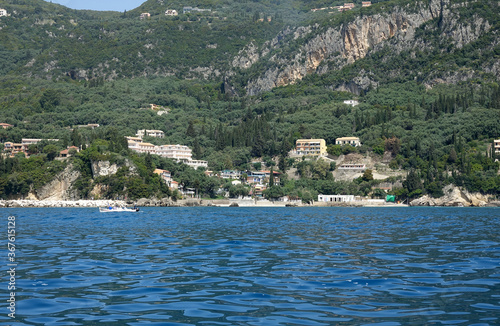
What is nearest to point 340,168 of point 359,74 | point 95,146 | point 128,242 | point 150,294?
point 95,146

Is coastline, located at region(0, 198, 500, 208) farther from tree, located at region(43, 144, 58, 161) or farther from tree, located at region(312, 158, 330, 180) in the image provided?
tree, located at region(43, 144, 58, 161)

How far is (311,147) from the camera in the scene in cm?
13725

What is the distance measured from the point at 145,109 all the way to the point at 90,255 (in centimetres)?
16709

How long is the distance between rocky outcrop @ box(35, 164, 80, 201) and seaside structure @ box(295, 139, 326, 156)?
5327 cm

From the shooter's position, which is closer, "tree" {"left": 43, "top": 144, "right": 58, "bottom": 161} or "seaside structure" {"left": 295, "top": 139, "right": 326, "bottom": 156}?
"tree" {"left": 43, "top": 144, "right": 58, "bottom": 161}

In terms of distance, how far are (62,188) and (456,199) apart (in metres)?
70.8

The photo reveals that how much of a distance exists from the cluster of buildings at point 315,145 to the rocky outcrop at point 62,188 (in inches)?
2087

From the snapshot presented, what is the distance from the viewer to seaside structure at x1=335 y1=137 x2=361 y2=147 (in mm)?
135375

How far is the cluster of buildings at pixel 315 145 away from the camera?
135625 millimetres

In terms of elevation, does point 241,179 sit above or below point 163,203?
above

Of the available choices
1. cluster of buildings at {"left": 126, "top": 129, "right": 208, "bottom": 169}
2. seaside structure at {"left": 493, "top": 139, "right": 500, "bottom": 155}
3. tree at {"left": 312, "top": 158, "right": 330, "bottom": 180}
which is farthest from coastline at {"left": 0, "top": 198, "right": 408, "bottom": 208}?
seaside structure at {"left": 493, "top": 139, "right": 500, "bottom": 155}

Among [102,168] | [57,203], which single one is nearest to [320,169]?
[102,168]

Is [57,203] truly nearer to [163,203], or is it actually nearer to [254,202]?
[163,203]

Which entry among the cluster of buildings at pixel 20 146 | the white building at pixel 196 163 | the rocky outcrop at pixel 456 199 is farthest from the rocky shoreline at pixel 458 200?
the cluster of buildings at pixel 20 146
